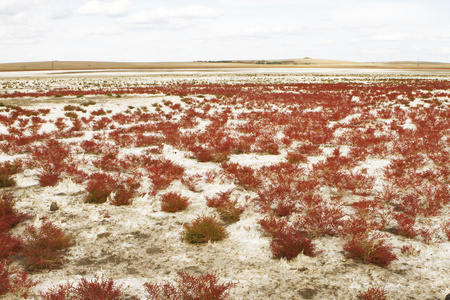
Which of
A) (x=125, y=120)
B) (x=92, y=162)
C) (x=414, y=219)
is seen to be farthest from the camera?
(x=125, y=120)

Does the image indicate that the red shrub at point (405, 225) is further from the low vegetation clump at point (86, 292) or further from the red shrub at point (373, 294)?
the low vegetation clump at point (86, 292)

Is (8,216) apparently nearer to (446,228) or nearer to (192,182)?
(192,182)

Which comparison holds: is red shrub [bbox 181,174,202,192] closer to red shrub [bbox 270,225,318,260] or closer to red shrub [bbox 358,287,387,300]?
red shrub [bbox 270,225,318,260]

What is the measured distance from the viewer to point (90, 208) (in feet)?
17.9

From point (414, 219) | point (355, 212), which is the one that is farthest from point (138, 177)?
point (414, 219)

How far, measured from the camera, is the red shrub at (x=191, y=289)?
10.2ft

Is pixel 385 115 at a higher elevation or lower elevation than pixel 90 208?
higher

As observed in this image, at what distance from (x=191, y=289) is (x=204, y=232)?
1.18m

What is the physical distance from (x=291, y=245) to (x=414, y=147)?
7.05 metres

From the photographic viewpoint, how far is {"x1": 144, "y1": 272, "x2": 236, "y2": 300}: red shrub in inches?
122

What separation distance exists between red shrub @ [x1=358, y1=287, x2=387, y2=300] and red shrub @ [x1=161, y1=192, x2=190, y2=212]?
3281 millimetres

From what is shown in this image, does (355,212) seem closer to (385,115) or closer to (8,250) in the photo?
(8,250)

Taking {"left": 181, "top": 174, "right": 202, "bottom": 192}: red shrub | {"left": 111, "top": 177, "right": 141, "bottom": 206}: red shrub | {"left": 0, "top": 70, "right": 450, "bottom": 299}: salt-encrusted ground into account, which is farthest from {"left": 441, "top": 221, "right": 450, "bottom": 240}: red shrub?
{"left": 111, "top": 177, "right": 141, "bottom": 206}: red shrub

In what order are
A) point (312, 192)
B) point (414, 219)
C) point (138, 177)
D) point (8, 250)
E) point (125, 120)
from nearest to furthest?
point (8, 250)
point (414, 219)
point (312, 192)
point (138, 177)
point (125, 120)
